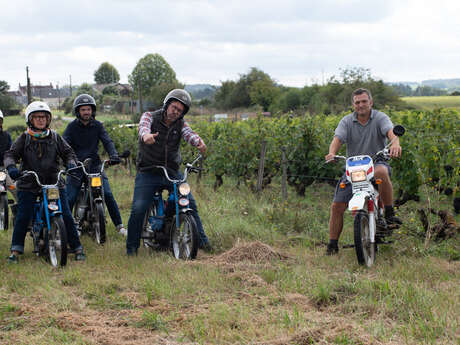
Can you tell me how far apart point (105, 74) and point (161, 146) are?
14028cm

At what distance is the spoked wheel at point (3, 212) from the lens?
9.07 metres

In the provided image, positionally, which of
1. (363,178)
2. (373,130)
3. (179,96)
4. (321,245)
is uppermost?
(179,96)

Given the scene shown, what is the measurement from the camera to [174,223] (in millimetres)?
6336

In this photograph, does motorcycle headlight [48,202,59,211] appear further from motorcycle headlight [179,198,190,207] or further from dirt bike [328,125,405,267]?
dirt bike [328,125,405,267]

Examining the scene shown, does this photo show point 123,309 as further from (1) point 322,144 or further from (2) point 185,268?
(1) point 322,144

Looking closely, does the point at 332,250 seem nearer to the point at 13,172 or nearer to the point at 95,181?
the point at 95,181

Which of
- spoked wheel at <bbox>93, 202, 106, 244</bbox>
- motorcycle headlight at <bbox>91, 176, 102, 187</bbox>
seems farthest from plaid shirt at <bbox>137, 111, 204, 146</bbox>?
spoked wheel at <bbox>93, 202, 106, 244</bbox>

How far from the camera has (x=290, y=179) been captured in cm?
1169

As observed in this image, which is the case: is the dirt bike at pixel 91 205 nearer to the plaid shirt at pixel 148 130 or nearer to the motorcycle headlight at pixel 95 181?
the motorcycle headlight at pixel 95 181

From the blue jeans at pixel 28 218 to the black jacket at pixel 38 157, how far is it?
11cm

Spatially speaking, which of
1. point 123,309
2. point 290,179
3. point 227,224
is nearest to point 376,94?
point 290,179

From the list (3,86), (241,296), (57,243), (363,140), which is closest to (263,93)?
(3,86)

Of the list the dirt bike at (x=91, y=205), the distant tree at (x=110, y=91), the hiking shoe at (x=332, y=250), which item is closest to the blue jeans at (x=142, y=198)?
the dirt bike at (x=91, y=205)

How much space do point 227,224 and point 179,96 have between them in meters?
2.13
